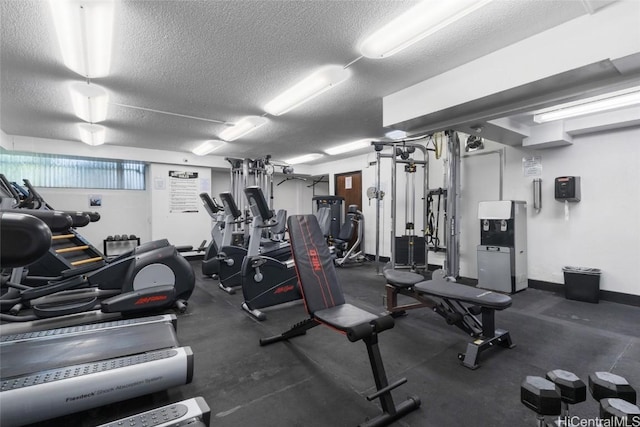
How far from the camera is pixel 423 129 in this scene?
143 inches

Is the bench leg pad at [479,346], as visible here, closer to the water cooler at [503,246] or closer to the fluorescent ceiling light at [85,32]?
the water cooler at [503,246]

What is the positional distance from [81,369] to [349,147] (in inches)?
215

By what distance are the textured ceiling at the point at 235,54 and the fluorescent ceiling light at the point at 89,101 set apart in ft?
0.29

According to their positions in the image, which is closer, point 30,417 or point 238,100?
point 30,417

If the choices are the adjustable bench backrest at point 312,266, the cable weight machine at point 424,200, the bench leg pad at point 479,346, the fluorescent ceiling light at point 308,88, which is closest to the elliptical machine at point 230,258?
the fluorescent ceiling light at point 308,88

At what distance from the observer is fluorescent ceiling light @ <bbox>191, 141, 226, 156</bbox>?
570 cm

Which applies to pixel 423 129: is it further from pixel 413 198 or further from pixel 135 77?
pixel 135 77

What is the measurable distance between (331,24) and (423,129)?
198 cm

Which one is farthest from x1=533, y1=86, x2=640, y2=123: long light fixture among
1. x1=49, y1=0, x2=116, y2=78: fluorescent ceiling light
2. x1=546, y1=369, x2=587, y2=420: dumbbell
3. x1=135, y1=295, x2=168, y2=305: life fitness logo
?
x1=135, y1=295, x2=168, y2=305: life fitness logo

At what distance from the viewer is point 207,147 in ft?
19.8

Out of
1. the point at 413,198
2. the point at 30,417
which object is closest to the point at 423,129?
the point at 413,198

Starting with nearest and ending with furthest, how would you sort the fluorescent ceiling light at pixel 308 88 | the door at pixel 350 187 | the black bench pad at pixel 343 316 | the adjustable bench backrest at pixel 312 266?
the black bench pad at pixel 343 316 → the adjustable bench backrest at pixel 312 266 → the fluorescent ceiling light at pixel 308 88 → the door at pixel 350 187

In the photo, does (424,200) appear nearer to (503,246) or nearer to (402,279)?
(503,246)

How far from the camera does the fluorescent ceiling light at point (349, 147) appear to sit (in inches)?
229
